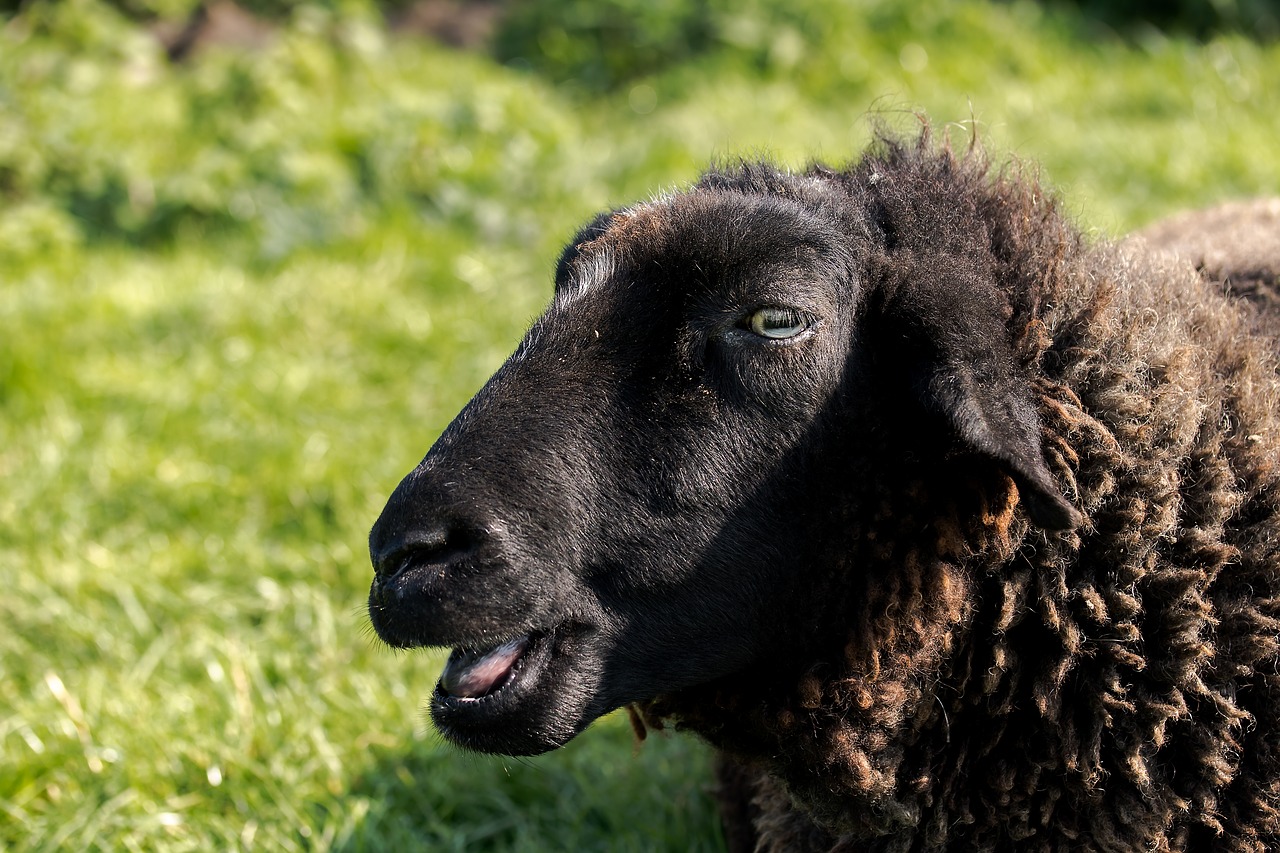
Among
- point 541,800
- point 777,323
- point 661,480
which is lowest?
point 541,800

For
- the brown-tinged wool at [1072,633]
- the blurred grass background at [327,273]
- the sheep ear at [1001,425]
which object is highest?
the sheep ear at [1001,425]

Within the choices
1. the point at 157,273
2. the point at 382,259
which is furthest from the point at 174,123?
the point at 382,259

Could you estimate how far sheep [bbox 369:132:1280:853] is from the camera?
2490 mm

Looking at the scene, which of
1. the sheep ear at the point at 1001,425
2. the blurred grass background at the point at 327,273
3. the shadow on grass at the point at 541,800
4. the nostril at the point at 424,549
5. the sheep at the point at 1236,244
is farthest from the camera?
the blurred grass background at the point at 327,273

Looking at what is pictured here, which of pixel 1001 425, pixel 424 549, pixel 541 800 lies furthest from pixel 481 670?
Result: pixel 541 800

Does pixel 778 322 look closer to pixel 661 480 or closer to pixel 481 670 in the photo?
pixel 661 480

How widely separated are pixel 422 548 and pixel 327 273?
510 cm

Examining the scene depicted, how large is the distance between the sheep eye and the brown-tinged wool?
290 mm

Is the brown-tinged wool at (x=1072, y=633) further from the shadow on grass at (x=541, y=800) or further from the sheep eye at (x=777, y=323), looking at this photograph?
the shadow on grass at (x=541, y=800)

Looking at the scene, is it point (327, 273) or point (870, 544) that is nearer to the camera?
point (870, 544)

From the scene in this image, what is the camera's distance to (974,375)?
7.73ft

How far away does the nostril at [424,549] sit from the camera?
8.04 ft

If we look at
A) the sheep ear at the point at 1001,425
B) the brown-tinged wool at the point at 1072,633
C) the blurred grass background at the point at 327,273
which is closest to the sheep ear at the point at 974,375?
the sheep ear at the point at 1001,425

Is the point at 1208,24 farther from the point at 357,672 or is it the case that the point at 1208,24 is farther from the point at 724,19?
the point at 357,672
